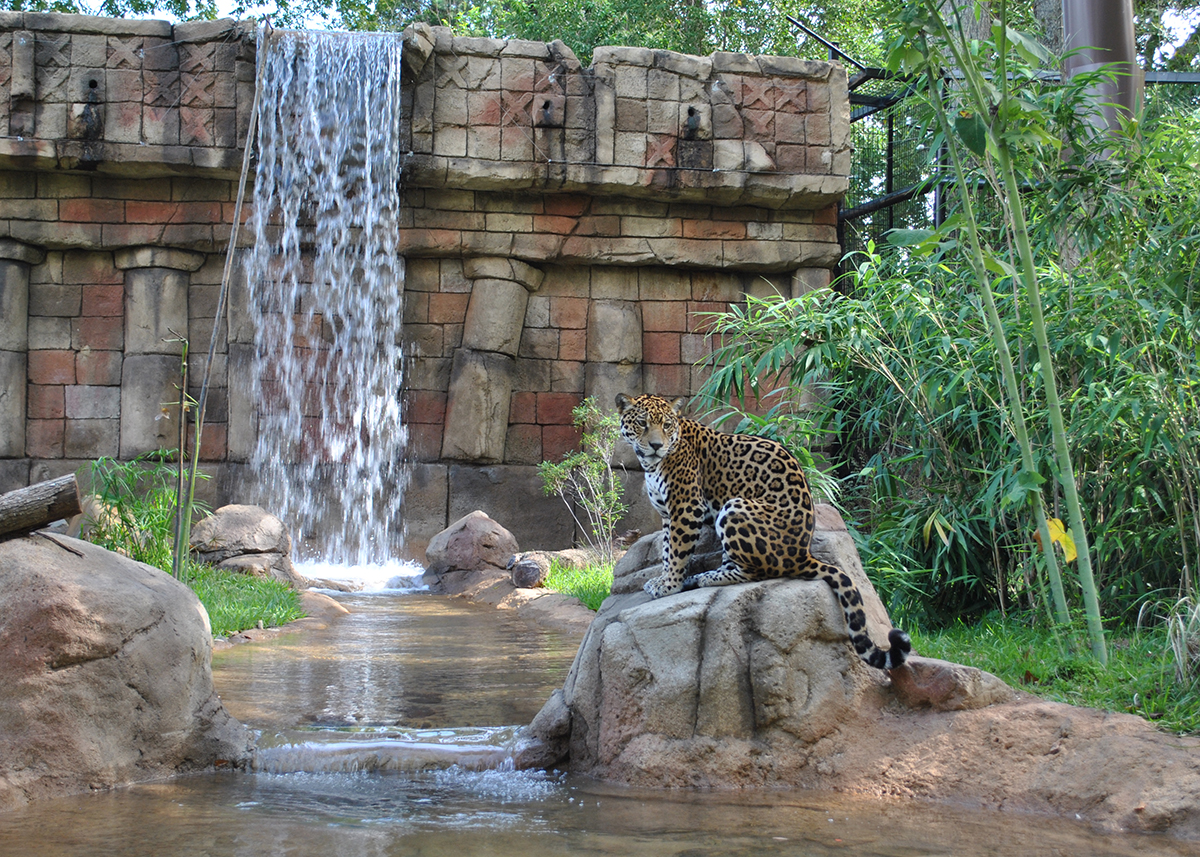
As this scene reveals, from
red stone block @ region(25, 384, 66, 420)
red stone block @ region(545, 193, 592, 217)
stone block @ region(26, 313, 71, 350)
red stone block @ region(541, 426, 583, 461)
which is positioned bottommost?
red stone block @ region(541, 426, 583, 461)

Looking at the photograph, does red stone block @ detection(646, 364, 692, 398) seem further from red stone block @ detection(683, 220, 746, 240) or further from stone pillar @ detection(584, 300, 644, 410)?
red stone block @ detection(683, 220, 746, 240)

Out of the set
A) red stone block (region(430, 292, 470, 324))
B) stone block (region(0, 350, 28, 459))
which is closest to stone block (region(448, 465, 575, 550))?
red stone block (region(430, 292, 470, 324))

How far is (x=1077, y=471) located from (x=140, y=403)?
9590mm

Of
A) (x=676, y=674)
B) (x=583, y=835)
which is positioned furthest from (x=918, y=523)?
(x=583, y=835)

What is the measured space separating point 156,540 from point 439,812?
510cm

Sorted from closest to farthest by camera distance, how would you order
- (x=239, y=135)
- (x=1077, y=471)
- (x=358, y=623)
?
(x=1077, y=471) → (x=358, y=623) → (x=239, y=135)

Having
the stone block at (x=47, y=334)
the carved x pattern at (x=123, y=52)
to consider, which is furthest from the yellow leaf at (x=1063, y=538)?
the stone block at (x=47, y=334)

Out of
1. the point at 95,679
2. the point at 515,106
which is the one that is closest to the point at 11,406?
the point at 515,106

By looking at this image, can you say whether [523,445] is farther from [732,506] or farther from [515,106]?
[732,506]

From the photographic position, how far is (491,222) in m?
11.6

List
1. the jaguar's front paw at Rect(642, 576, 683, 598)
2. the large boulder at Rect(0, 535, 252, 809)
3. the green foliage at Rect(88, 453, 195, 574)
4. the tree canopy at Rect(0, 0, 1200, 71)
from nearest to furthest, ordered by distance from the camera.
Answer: the large boulder at Rect(0, 535, 252, 809), the jaguar's front paw at Rect(642, 576, 683, 598), the green foliage at Rect(88, 453, 195, 574), the tree canopy at Rect(0, 0, 1200, 71)

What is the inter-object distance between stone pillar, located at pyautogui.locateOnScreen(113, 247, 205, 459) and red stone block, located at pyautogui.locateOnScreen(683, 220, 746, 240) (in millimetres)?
5685

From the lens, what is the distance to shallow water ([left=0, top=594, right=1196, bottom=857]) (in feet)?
9.73

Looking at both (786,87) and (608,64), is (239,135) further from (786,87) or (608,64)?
(786,87)
